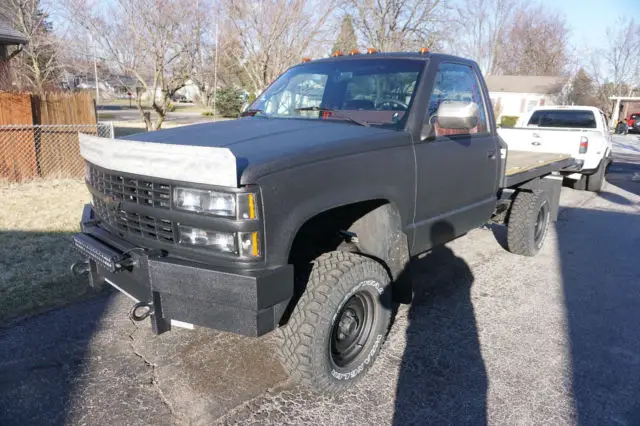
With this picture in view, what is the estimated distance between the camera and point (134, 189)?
108 inches

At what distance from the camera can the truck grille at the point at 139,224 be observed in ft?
8.56

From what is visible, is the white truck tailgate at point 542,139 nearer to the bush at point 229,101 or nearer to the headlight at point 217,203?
the headlight at point 217,203

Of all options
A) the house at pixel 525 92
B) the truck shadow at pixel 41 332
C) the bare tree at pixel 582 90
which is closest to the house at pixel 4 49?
the truck shadow at pixel 41 332

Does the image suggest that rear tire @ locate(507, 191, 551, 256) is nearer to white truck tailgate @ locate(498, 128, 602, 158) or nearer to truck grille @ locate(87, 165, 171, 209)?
white truck tailgate @ locate(498, 128, 602, 158)

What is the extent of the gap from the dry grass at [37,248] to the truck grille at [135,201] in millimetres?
1617

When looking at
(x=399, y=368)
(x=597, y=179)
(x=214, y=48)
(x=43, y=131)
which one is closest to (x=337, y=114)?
(x=399, y=368)

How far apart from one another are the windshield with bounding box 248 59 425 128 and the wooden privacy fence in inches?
221

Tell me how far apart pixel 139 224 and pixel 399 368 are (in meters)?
1.98

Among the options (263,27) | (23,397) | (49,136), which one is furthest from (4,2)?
(23,397)

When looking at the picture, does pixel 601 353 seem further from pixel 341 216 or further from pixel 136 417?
pixel 136 417

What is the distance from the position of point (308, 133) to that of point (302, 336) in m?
1.25

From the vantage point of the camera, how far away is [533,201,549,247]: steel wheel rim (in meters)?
5.91

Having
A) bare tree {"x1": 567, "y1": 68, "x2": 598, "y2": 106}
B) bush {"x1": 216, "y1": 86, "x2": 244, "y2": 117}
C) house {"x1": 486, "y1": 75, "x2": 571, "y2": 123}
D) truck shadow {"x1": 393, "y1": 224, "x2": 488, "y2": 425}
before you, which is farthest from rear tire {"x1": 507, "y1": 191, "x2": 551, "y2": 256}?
bare tree {"x1": 567, "y1": 68, "x2": 598, "y2": 106}

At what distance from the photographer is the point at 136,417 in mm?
2805
